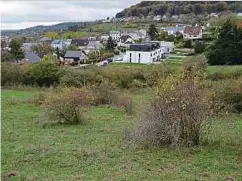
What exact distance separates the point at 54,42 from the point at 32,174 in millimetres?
75454

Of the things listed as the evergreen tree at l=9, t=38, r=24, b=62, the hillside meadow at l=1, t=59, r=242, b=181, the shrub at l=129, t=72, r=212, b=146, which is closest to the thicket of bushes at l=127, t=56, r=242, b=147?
the shrub at l=129, t=72, r=212, b=146

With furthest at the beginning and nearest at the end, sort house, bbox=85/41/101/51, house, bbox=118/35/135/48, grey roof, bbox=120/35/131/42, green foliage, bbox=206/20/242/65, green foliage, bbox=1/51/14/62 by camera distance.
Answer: grey roof, bbox=120/35/131/42
house, bbox=118/35/135/48
house, bbox=85/41/101/51
green foliage, bbox=1/51/14/62
green foliage, bbox=206/20/242/65

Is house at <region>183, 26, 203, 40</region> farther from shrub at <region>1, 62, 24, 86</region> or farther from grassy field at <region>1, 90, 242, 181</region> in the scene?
grassy field at <region>1, 90, 242, 181</region>

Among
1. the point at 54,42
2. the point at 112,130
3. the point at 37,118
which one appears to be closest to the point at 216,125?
the point at 112,130

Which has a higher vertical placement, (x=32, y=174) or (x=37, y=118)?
(x=32, y=174)

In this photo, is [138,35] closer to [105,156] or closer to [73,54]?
[73,54]

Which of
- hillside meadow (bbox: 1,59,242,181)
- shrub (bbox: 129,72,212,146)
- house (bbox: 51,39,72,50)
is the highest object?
shrub (bbox: 129,72,212,146)

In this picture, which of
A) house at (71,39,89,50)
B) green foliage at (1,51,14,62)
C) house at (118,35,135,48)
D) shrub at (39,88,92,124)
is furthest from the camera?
house at (71,39,89,50)

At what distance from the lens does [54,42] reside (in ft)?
267

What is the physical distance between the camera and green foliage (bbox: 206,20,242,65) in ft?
110

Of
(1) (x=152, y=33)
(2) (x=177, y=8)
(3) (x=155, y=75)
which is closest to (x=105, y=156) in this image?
(3) (x=155, y=75)

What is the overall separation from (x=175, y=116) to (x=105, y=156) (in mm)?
2258

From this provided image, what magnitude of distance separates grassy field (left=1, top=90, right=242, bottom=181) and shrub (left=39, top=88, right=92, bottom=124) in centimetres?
107

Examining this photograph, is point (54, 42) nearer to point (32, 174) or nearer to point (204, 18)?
point (204, 18)
